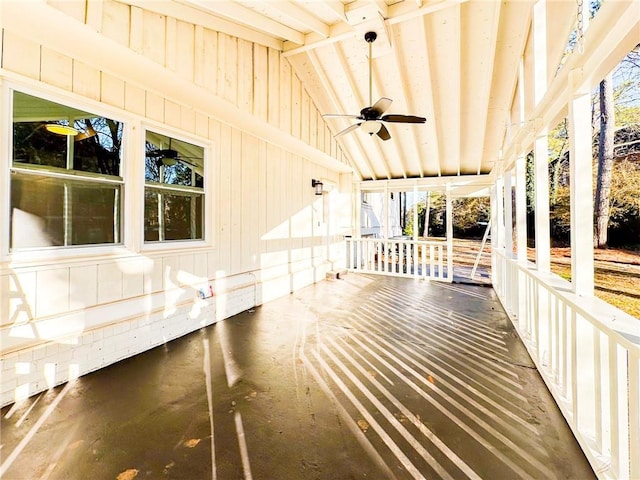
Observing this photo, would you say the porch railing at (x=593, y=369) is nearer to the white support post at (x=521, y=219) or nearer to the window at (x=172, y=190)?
the white support post at (x=521, y=219)

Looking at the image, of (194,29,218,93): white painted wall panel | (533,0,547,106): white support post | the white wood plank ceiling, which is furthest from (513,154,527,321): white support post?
(194,29,218,93): white painted wall panel

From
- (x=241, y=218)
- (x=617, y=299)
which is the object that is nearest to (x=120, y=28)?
(x=241, y=218)

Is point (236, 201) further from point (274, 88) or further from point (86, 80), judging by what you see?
point (86, 80)

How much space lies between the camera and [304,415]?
6.96ft

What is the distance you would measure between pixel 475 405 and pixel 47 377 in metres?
3.44

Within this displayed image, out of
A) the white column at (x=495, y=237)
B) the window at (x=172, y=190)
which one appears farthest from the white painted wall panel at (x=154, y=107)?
the white column at (x=495, y=237)

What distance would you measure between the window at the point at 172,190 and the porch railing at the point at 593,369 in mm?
3955

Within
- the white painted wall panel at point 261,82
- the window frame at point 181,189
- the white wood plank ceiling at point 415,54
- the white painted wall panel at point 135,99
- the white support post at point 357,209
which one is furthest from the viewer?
the white support post at point 357,209

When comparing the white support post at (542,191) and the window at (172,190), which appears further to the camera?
the window at (172,190)

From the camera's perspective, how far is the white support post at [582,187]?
196 centimetres

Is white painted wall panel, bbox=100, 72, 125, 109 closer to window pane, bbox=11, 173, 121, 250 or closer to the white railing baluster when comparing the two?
window pane, bbox=11, 173, 121, 250

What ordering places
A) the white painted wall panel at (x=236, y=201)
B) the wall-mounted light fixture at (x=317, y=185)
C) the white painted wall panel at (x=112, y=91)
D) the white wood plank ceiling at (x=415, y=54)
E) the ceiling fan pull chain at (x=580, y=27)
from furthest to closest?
the wall-mounted light fixture at (x=317, y=185) < the white painted wall panel at (x=236, y=201) < the white wood plank ceiling at (x=415, y=54) < the white painted wall panel at (x=112, y=91) < the ceiling fan pull chain at (x=580, y=27)

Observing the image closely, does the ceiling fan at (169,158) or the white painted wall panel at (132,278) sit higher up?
the ceiling fan at (169,158)

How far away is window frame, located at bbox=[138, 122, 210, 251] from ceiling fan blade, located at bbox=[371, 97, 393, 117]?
7.50 ft
